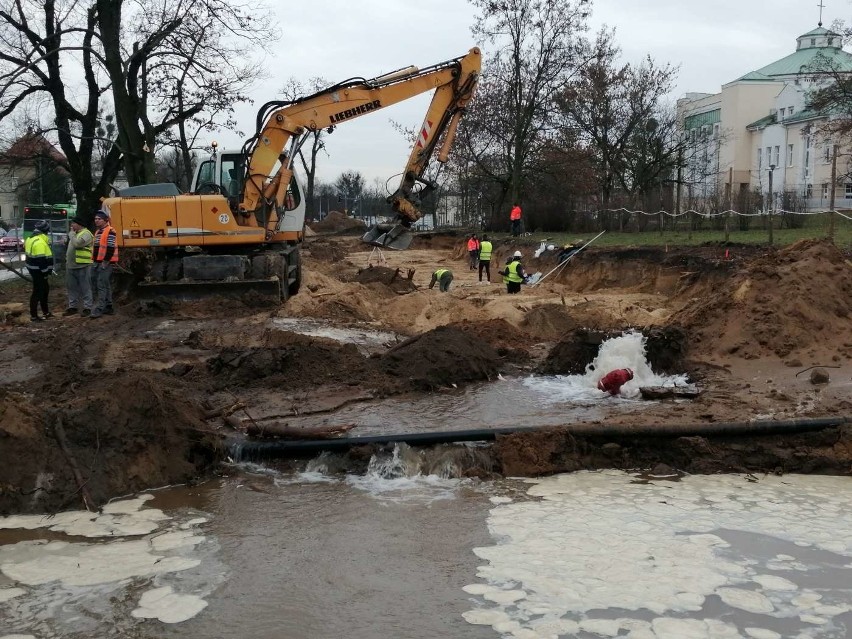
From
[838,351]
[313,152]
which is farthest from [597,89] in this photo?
[838,351]

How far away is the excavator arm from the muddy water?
362 inches

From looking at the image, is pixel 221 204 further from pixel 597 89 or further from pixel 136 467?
pixel 597 89

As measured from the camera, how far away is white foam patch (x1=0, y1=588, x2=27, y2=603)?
5109mm

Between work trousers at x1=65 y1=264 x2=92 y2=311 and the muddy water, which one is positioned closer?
the muddy water

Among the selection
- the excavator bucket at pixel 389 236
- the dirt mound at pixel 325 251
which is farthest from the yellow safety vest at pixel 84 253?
the dirt mound at pixel 325 251

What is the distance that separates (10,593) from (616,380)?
23.4 ft

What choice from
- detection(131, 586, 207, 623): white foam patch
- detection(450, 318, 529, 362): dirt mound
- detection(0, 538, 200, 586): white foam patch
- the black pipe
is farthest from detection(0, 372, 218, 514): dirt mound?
detection(450, 318, 529, 362): dirt mound

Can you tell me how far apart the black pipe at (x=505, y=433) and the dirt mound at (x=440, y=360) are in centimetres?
255

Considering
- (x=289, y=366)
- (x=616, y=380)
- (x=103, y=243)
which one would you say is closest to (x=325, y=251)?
(x=103, y=243)

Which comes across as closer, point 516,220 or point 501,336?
point 501,336

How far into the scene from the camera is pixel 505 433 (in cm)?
789

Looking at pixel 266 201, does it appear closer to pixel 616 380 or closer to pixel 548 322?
pixel 548 322

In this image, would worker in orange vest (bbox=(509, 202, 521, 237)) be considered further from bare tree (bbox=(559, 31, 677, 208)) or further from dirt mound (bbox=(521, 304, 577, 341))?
dirt mound (bbox=(521, 304, 577, 341))

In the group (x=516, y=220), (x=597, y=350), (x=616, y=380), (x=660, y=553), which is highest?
(x=516, y=220)
